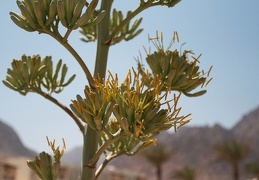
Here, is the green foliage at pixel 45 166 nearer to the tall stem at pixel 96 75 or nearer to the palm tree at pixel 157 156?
the tall stem at pixel 96 75

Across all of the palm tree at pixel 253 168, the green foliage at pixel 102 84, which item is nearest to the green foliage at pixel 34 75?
the green foliage at pixel 102 84

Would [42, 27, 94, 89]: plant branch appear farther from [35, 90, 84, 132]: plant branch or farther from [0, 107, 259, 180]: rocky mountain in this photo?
[0, 107, 259, 180]: rocky mountain

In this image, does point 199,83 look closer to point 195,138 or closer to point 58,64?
point 58,64

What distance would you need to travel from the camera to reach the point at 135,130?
2523mm

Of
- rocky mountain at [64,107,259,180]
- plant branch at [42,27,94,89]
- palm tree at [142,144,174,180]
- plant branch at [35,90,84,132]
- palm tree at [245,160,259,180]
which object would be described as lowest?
plant branch at [35,90,84,132]

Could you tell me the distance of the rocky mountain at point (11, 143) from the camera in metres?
63.2

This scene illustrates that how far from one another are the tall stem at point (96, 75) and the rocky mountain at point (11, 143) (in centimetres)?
6021

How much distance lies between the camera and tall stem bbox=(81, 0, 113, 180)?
292cm

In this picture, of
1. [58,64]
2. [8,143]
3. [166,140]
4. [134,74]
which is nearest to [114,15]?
[58,64]

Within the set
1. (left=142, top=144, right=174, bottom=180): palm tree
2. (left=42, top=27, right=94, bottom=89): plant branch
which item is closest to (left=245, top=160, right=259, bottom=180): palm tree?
(left=142, top=144, right=174, bottom=180): palm tree

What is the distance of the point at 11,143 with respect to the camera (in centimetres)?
6638

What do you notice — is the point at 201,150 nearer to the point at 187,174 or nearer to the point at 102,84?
the point at 187,174

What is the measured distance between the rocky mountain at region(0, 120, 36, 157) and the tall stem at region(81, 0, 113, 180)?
60.2 m

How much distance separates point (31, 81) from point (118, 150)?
2.90ft
